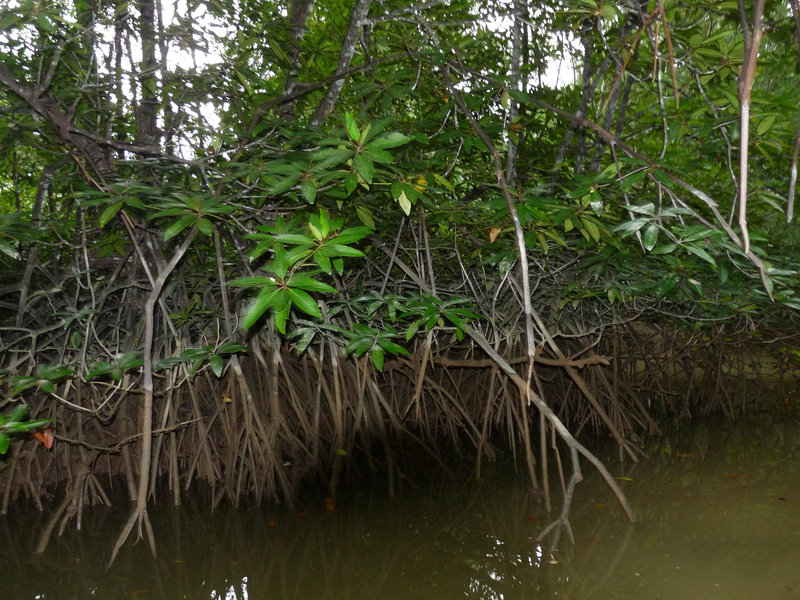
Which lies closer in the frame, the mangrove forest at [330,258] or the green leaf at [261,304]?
the green leaf at [261,304]

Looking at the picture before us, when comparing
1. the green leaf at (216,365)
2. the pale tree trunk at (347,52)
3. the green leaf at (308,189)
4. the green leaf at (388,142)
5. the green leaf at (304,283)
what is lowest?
the green leaf at (216,365)

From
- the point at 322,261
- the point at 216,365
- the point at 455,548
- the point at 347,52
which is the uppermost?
the point at 347,52

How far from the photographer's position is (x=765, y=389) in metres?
5.43

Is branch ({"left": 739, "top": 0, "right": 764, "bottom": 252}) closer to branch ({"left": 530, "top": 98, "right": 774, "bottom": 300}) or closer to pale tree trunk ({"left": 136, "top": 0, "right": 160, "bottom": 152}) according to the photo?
branch ({"left": 530, "top": 98, "right": 774, "bottom": 300})

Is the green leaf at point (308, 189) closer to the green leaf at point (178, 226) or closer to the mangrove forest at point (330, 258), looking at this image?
the mangrove forest at point (330, 258)

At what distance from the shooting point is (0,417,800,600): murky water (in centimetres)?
222

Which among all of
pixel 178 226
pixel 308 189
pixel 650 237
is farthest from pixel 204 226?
pixel 650 237

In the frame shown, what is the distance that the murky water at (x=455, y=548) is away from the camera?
2.22m

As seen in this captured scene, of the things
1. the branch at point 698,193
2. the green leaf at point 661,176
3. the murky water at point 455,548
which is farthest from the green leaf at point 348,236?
the murky water at point 455,548

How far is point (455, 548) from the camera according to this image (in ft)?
8.41

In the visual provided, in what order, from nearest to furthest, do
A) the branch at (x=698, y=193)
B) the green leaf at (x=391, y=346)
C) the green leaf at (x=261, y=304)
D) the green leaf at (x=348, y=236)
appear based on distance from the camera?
the branch at (x=698, y=193) → the green leaf at (x=261, y=304) → the green leaf at (x=348, y=236) → the green leaf at (x=391, y=346)

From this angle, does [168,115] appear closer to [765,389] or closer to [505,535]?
[505,535]

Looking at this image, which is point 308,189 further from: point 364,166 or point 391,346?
point 391,346

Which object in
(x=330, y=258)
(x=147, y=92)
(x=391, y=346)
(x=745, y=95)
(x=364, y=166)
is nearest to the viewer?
(x=745, y=95)
